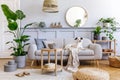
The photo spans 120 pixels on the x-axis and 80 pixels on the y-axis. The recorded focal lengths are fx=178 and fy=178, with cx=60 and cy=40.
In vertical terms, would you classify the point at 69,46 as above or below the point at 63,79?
above

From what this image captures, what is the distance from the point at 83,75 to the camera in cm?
316

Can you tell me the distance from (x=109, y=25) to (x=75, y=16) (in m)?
1.14

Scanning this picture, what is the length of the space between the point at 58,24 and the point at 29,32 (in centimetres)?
100

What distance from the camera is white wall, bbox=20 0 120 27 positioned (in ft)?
19.3

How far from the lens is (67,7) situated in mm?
5914

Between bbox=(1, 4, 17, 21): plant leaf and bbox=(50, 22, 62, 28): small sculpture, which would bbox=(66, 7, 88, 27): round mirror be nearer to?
bbox=(50, 22, 62, 28): small sculpture

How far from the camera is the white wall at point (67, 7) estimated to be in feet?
19.3

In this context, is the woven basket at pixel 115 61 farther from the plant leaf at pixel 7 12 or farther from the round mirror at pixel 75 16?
the plant leaf at pixel 7 12

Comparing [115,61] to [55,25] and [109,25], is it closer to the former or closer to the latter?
[109,25]

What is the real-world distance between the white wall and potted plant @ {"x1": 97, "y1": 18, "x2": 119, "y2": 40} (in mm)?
165

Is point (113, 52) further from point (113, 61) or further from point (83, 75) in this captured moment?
point (83, 75)

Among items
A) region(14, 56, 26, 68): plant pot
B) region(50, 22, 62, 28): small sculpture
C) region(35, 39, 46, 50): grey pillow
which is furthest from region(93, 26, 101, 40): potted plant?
region(14, 56, 26, 68): plant pot

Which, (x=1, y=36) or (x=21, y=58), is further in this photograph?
(x=1, y=36)

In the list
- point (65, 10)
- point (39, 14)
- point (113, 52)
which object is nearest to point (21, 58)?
point (39, 14)
